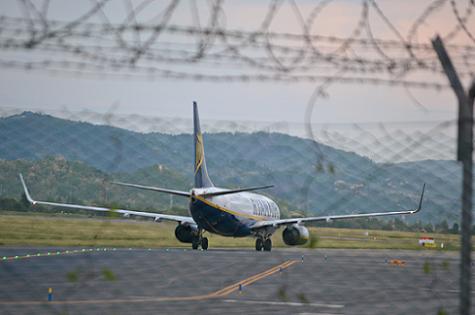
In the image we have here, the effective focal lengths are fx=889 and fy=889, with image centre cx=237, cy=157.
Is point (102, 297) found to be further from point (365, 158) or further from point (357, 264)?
point (357, 264)

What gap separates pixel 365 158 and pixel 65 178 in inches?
102

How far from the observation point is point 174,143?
7672 mm

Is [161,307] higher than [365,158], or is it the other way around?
[365,158]

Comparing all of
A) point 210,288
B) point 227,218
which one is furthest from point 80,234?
point 210,288

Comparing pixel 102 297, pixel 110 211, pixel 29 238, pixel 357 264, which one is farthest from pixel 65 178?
pixel 29 238

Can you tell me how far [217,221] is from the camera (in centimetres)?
4138

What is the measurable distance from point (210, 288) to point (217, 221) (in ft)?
61.7

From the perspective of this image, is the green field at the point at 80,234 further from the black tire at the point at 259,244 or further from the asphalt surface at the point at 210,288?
the asphalt surface at the point at 210,288

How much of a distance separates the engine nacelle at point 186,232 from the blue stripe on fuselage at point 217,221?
2.01 meters

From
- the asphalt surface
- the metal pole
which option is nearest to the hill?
the metal pole

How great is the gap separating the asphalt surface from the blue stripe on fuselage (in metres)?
4.88

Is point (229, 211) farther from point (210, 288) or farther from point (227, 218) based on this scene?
point (210, 288)

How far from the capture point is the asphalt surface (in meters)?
18.0

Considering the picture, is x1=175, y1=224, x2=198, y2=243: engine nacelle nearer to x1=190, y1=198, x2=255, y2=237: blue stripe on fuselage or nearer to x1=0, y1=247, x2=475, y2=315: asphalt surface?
x1=190, y1=198, x2=255, y2=237: blue stripe on fuselage
